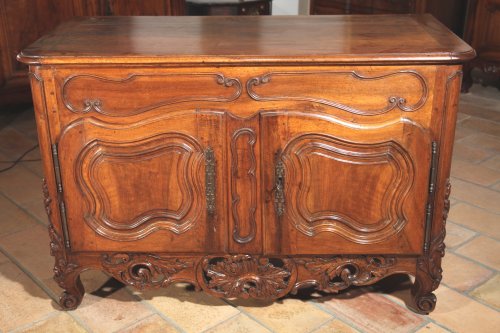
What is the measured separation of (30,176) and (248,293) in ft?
4.99

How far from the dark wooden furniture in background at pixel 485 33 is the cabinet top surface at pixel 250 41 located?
2018 millimetres

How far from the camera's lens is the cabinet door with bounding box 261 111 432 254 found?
74.3 inches

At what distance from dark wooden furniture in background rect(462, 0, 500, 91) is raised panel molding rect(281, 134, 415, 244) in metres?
2.50

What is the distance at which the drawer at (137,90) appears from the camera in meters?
1.85

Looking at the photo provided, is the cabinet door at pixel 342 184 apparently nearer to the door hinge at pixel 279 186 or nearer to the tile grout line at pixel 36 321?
the door hinge at pixel 279 186

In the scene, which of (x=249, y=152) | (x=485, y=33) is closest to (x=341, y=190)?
(x=249, y=152)

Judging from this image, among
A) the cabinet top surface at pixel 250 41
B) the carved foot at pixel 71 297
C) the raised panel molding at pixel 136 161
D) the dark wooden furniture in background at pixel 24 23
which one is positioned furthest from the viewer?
the dark wooden furniture in background at pixel 24 23

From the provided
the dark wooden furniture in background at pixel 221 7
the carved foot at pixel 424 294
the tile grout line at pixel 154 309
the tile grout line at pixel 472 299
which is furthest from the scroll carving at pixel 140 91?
the dark wooden furniture in background at pixel 221 7

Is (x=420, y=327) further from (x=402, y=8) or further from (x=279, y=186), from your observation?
(x=402, y=8)

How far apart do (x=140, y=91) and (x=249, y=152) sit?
0.34 metres

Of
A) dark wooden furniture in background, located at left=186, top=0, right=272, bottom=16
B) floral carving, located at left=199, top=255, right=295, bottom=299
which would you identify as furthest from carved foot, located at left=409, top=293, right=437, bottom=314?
dark wooden furniture in background, located at left=186, top=0, right=272, bottom=16

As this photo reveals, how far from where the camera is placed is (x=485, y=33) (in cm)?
412

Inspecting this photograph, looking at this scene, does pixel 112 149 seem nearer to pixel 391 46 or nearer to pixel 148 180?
pixel 148 180

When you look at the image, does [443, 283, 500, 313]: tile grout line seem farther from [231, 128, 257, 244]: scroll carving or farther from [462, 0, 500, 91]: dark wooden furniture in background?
[462, 0, 500, 91]: dark wooden furniture in background
